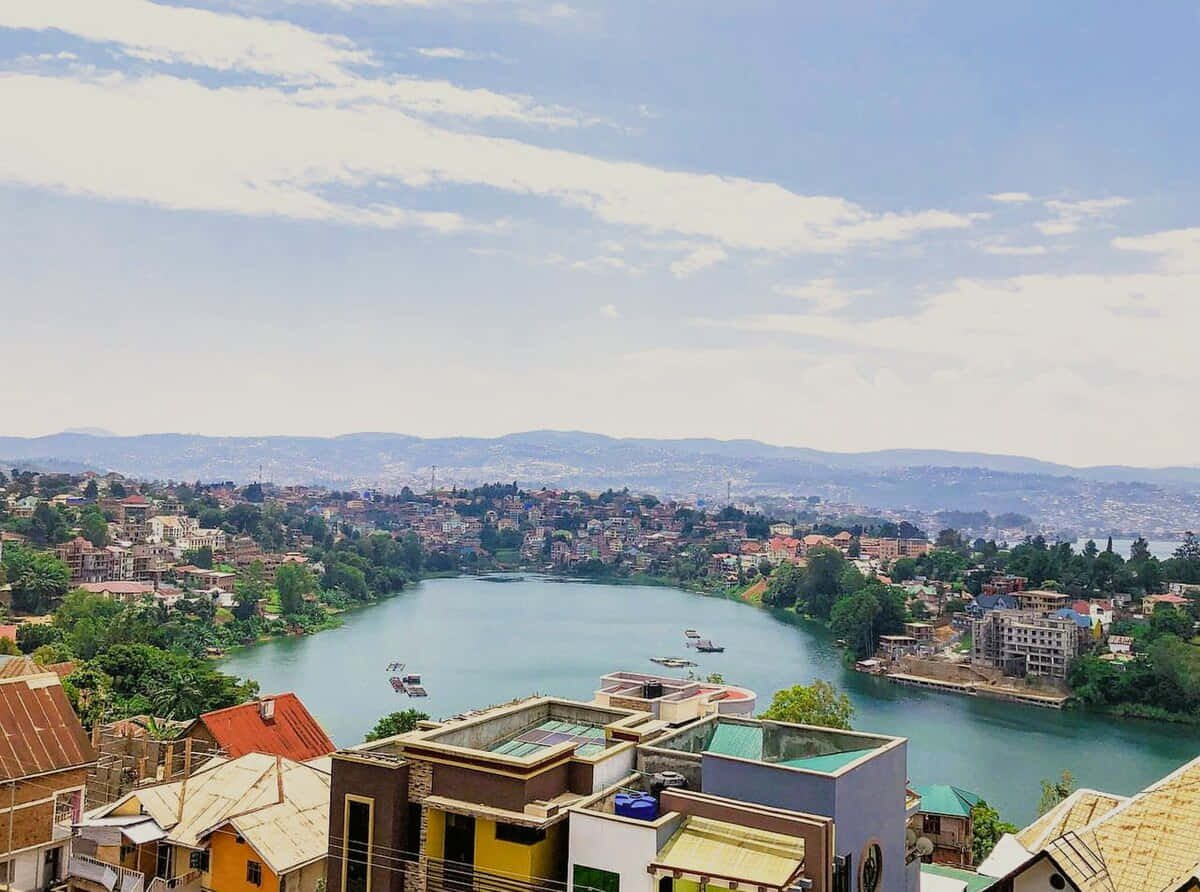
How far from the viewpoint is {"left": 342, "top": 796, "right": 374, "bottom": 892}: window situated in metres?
3.85

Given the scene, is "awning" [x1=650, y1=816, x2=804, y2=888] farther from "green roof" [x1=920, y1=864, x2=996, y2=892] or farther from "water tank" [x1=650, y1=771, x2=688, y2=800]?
"green roof" [x1=920, y1=864, x2=996, y2=892]

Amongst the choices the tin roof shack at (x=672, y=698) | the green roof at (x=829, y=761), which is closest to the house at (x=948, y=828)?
the tin roof shack at (x=672, y=698)

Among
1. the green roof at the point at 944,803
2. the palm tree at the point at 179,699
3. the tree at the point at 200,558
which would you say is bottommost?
the tree at the point at 200,558

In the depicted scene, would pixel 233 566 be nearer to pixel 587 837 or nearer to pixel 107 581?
pixel 107 581

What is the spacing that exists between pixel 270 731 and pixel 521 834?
5418 millimetres

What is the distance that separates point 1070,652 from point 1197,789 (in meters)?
19.7

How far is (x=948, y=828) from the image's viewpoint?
7.93 meters

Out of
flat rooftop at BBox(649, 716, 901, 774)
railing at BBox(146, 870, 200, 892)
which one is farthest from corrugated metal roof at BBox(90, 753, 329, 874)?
flat rooftop at BBox(649, 716, 901, 774)

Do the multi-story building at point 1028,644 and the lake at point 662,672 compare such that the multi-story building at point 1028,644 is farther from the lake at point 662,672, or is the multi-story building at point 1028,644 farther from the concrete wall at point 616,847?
the concrete wall at point 616,847

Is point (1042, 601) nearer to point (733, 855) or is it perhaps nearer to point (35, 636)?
point (35, 636)

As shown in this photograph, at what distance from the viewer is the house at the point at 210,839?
495 centimetres

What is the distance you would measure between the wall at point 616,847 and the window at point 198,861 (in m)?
2.53

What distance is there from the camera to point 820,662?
874 inches

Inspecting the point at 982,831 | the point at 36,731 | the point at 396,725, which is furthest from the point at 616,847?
the point at 982,831
